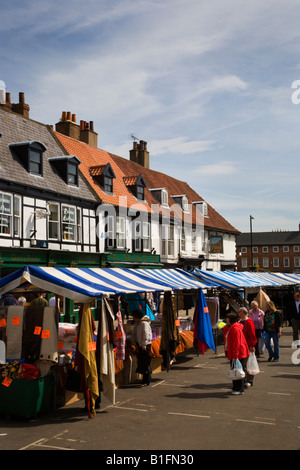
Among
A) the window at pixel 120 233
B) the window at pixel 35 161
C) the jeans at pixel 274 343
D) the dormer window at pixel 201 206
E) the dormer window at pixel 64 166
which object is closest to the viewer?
the jeans at pixel 274 343

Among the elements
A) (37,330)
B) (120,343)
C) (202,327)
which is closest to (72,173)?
(202,327)

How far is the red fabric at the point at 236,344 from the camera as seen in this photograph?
984 centimetres

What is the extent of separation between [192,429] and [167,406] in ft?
5.12

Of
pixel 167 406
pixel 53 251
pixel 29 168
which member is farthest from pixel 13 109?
pixel 167 406

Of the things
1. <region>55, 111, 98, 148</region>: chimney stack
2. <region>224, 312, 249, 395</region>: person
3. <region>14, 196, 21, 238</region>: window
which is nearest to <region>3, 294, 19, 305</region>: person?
<region>14, 196, 21, 238</region>: window

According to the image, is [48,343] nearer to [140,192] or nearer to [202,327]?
[202,327]

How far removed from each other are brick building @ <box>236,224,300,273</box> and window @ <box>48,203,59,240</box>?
219ft

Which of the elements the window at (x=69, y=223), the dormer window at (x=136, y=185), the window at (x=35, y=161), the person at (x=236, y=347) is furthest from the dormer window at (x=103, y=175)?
the person at (x=236, y=347)

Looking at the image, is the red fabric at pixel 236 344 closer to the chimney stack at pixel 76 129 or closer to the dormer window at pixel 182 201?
the chimney stack at pixel 76 129

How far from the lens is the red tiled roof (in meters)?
30.1

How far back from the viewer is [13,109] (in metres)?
27.4

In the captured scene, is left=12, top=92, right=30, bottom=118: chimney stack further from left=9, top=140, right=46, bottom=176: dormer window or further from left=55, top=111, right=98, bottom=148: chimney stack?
left=55, top=111, right=98, bottom=148: chimney stack

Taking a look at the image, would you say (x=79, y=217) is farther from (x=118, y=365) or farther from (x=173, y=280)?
(x=118, y=365)

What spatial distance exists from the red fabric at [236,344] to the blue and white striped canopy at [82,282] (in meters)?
2.34
